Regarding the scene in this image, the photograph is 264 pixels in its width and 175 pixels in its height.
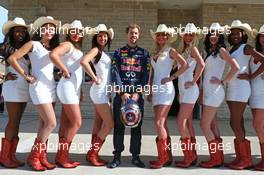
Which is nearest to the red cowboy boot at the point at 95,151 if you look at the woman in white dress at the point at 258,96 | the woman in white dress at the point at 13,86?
the woman in white dress at the point at 13,86

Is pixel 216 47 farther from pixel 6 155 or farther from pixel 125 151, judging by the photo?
pixel 6 155

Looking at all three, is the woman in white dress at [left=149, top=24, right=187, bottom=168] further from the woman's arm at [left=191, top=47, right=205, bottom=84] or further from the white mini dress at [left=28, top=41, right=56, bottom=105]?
the white mini dress at [left=28, top=41, right=56, bottom=105]

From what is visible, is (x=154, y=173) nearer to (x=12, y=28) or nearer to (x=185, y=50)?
(x=185, y=50)

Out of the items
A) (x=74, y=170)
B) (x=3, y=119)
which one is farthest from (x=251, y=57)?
(x=3, y=119)

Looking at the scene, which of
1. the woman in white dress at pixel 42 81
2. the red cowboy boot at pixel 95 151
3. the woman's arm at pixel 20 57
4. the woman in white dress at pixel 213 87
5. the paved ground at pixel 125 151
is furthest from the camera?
the red cowboy boot at pixel 95 151

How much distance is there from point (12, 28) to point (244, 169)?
11.4ft

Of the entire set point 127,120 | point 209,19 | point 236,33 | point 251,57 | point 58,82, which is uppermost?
point 209,19

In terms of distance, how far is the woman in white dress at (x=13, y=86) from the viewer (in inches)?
199

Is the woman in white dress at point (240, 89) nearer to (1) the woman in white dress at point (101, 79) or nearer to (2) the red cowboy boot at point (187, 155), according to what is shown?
(2) the red cowboy boot at point (187, 155)

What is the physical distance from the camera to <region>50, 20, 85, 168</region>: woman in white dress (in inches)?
196

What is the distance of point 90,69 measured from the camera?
4957mm

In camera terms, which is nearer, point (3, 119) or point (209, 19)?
point (3, 119)

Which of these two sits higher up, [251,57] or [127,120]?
[251,57]

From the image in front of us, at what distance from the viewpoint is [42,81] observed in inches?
194
